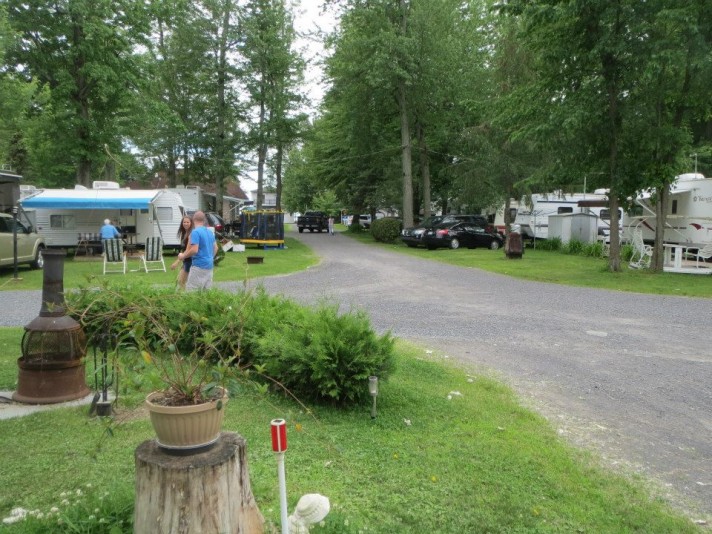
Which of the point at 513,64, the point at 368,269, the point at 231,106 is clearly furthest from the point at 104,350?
the point at 231,106

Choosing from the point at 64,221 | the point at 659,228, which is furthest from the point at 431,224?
the point at 64,221

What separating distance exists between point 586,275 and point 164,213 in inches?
599

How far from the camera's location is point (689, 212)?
18312 millimetres

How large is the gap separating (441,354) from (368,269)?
34.5ft

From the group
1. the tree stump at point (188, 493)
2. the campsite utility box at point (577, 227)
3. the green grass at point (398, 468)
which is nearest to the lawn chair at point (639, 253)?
the campsite utility box at point (577, 227)

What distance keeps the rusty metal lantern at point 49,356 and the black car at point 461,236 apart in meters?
23.2

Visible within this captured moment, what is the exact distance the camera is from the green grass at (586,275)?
1326cm

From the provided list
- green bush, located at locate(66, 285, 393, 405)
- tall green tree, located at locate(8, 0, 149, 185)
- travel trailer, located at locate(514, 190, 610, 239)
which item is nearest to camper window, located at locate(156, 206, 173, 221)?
tall green tree, located at locate(8, 0, 149, 185)

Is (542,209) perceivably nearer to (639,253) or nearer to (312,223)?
(639,253)

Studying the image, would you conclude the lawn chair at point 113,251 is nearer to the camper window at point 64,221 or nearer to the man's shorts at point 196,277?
the man's shorts at point 196,277

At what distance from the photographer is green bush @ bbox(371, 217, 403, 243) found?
32219mm

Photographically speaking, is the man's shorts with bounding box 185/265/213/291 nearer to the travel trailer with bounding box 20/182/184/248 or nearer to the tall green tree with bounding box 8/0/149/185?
the travel trailer with bounding box 20/182/184/248

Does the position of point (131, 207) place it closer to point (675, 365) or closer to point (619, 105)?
point (619, 105)

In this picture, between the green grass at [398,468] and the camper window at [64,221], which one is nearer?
the green grass at [398,468]
